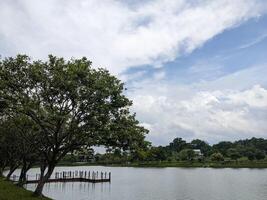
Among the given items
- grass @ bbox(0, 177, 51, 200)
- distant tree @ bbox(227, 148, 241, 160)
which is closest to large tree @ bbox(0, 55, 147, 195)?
grass @ bbox(0, 177, 51, 200)

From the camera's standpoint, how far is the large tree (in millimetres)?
32125

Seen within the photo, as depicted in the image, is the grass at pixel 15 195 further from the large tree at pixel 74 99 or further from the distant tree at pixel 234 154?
the distant tree at pixel 234 154

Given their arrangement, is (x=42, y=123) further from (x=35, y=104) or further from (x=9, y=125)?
(x=9, y=125)

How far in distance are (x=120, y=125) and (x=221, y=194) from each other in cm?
3601

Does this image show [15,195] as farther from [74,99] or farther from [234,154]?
[234,154]

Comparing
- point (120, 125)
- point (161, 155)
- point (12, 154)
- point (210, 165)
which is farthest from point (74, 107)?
point (161, 155)

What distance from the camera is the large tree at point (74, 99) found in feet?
105

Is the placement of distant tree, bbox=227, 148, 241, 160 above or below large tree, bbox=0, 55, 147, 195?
above

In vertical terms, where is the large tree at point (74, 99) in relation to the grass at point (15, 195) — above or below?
above

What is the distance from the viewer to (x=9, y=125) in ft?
168

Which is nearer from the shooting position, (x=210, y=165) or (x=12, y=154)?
(x=12, y=154)

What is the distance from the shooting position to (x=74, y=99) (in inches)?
1308

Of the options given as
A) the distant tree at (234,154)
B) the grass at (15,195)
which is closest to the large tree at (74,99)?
the grass at (15,195)

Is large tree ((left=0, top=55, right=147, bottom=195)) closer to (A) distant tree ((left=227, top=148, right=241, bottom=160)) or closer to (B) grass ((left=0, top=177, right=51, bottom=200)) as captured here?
(B) grass ((left=0, top=177, right=51, bottom=200))
